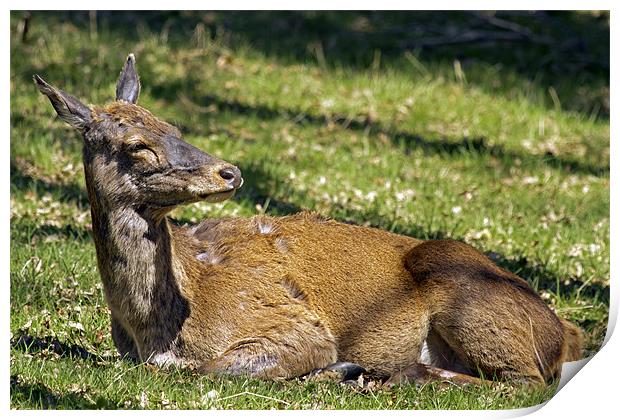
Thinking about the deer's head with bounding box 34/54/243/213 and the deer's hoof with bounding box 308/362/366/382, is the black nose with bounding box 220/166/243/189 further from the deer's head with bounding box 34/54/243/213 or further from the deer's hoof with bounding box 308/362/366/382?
the deer's hoof with bounding box 308/362/366/382

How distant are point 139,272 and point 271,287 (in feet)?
2.70

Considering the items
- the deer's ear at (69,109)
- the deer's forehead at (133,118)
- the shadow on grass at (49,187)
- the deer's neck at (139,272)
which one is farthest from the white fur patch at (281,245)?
the shadow on grass at (49,187)

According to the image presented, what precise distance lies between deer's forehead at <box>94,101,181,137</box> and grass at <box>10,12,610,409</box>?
1328 mm

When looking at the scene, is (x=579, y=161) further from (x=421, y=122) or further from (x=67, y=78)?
(x=67, y=78)

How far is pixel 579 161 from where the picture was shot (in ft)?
39.1

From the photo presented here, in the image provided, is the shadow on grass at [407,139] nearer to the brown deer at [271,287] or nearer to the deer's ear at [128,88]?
the brown deer at [271,287]

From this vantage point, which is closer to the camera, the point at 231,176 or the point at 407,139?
the point at 231,176

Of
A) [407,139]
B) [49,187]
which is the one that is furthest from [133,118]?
[407,139]

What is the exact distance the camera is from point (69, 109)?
637cm

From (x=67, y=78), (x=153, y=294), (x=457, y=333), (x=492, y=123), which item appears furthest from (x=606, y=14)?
(x=153, y=294)

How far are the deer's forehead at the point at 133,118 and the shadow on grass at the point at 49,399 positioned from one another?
58.3 inches

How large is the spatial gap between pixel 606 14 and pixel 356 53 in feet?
11.6

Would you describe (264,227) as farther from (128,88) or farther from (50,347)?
(50,347)

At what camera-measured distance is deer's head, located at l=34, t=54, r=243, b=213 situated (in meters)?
6.20
